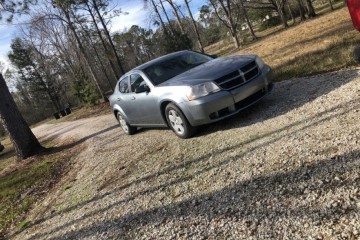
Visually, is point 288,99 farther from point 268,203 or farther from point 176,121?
point 268,203

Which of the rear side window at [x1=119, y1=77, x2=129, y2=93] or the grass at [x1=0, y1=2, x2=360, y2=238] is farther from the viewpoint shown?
the rear side window at [x1=119, y1=77, x2=129, y2=93]

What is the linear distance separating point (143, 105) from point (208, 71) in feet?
6.20

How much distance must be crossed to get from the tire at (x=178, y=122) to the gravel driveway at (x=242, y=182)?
169 millimetres

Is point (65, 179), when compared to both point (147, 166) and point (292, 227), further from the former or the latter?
point (292, 227)

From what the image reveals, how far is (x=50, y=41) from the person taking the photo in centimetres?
3709

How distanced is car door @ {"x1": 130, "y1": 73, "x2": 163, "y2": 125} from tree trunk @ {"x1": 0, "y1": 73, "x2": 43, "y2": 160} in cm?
505

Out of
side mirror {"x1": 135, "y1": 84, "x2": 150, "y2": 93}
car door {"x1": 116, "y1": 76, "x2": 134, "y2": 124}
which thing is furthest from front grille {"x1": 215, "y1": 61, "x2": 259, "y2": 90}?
car door {"x1": 116, "y1": 76, "x2": 134, "y2": 124}

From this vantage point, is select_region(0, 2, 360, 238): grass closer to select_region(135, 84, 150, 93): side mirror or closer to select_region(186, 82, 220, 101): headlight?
select_region(135, 84, 150, 93): side mirror

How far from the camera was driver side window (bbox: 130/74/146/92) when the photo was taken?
7542mm

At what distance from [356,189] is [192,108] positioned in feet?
11.1

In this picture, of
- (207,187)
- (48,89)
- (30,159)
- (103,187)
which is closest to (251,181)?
(207,187)

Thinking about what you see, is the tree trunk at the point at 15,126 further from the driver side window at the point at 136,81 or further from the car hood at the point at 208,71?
the car hood at the point at 208,71

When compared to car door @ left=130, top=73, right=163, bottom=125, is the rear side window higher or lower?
higher

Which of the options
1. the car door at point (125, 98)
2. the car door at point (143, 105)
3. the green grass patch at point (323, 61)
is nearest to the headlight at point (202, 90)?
the car door at point (143, 105)
